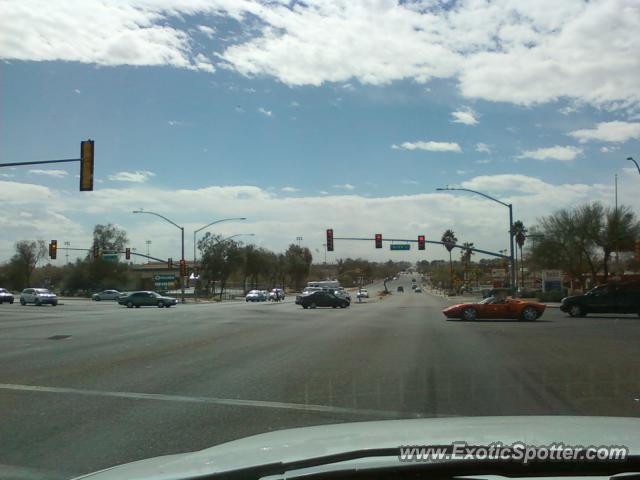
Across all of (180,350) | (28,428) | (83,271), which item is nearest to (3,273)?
(83,271)

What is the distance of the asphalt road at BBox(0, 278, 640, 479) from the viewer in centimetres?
723

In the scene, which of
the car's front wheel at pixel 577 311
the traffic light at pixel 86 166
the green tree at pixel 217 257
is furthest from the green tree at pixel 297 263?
the traffic light at pixel 86 166

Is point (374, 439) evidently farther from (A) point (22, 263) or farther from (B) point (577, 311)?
(A) point (22, 263)

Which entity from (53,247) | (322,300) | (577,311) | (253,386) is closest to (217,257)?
(53,247)

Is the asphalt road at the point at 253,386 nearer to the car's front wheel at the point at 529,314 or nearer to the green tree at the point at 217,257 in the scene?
the car's front wheel at the point at 529,314

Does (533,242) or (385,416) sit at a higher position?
(533,242)

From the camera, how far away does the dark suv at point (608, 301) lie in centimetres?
3173

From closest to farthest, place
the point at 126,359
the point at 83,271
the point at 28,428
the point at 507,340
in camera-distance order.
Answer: the point at 28,428
the point at 126,359
the point at 507,340
the point at 83,271

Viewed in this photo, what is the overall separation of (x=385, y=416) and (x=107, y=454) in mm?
3384

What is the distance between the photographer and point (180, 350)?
16.3 m

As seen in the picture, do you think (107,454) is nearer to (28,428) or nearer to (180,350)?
(28,428)

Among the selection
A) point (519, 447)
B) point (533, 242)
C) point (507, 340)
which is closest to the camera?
point (519, 447)

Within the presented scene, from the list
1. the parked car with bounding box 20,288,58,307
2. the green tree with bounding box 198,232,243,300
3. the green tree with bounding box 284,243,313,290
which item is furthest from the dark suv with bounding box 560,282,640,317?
the green tree with bounding box 284,243,313,290

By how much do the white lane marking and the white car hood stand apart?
368 cm
